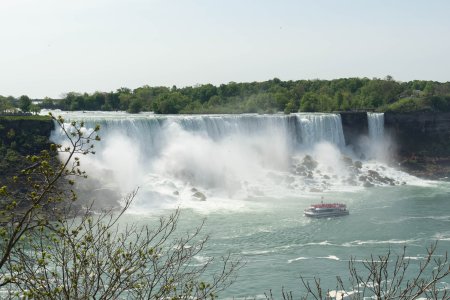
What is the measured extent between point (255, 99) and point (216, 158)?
2280 centimetres

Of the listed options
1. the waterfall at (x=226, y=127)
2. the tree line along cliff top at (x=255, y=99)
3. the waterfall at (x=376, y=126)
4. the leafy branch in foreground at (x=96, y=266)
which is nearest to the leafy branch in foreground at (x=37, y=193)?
the leafy branch in foreground at (x=96, y=266)

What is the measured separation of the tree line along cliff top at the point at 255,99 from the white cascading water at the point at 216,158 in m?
11.3

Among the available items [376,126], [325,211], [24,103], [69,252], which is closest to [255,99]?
[376,126]

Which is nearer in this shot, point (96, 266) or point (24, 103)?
point (96, 266)

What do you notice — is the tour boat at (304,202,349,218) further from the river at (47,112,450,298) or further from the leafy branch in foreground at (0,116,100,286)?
the leafy branch in foreground at (0,116,100,286)

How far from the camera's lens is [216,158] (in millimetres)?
37750

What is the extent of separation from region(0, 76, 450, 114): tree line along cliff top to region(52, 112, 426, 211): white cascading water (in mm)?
11281

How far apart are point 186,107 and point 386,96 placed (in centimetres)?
2266

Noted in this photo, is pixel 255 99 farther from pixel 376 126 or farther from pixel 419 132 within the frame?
pixel 419 132

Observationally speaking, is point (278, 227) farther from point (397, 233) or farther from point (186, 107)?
point (186, 107)

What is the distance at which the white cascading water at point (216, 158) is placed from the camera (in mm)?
31938

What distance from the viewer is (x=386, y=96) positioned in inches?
2486

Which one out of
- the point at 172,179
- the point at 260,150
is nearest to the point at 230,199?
the point at 172,179

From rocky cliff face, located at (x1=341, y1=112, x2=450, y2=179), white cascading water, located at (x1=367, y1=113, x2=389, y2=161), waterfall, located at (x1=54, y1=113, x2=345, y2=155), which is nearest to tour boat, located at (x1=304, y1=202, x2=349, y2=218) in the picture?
waterfall, located at (x1=54, y1=113, x2=345, y2=155)
